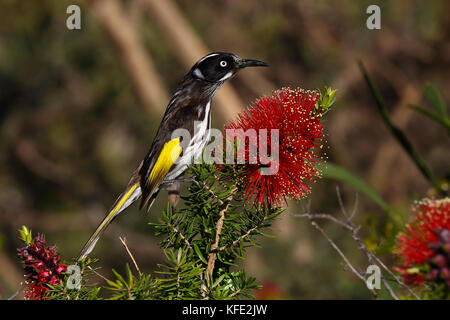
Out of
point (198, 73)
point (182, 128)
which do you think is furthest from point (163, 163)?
point (198, 73)

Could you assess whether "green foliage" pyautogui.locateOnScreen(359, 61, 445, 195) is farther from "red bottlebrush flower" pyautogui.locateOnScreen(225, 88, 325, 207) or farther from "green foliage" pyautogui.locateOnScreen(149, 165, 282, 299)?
"green foliage" pyautogui.locateOnScreen(149, 165, 282, 299)

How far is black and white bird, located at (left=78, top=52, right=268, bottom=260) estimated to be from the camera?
2.21m

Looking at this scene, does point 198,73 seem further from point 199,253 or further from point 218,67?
point 199,253

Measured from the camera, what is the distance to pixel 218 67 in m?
2.39

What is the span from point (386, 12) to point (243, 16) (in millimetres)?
1831

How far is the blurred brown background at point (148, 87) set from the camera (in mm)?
5473

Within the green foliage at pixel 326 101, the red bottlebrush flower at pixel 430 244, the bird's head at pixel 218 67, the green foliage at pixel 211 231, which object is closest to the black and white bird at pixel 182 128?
the bird's head at pixel 218 67

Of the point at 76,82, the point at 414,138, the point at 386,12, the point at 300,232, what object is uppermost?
the point at 386,12

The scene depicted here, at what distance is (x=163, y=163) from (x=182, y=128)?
0.68 feet

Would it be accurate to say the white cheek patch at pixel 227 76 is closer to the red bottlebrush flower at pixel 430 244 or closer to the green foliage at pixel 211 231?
the green foliage at pixel 211 231

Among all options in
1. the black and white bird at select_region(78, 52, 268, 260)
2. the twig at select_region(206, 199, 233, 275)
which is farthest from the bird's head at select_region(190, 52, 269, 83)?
the twig at select_region(206, 199, 233, 275)

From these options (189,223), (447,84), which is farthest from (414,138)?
(189,223)
